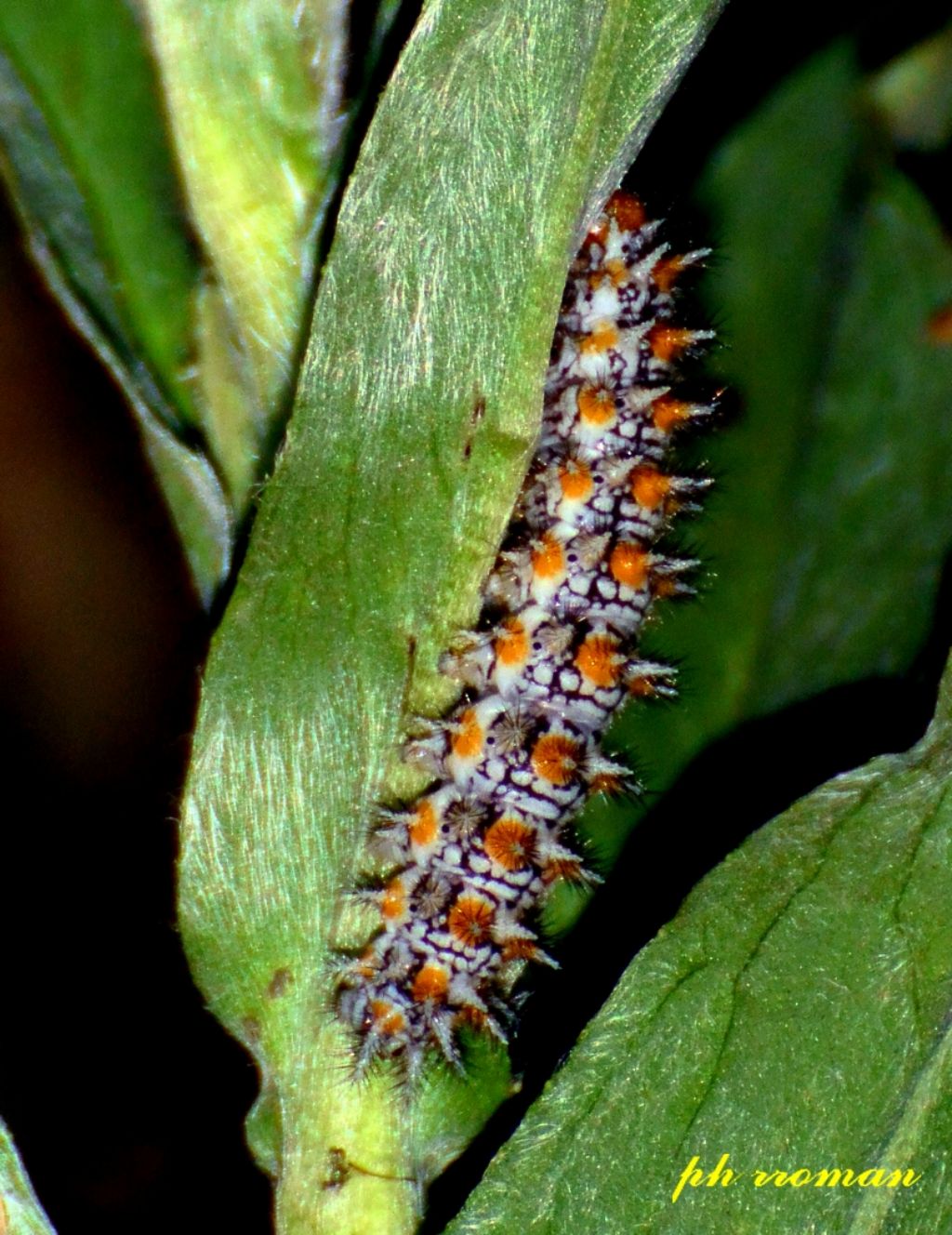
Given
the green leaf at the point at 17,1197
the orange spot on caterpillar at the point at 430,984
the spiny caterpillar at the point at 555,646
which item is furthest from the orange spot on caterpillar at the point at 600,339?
the green leaf at the point at 17,1197

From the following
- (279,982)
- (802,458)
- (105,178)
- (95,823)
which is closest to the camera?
(279,982)

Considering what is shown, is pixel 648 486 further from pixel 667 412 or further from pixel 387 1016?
pixel 387 1016

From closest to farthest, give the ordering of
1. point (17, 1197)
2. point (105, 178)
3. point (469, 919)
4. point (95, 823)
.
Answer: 1. point (17, 1197)
2. point (105, 178)
3. point (469, 919)
4. point (95, 823)

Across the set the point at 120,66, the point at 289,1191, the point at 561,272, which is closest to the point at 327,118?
the point at 120,66

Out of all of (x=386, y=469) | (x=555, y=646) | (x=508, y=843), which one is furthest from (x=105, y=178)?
(x=508, y=843)

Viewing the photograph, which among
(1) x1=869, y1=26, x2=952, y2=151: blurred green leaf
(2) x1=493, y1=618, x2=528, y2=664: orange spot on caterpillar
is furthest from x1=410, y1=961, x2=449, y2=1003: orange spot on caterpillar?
(1) x1=869, y1=26, x2=952, y2=151: blurred green leaf

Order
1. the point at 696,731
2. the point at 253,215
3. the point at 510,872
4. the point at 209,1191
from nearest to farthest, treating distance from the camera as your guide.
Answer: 1. the point at 253,215
2. the point at 510,872
3. the point at 696,731
4. the point at 209,1191

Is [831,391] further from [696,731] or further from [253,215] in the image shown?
[253,215]

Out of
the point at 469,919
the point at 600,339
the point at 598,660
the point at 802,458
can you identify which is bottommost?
the point at 469,919
